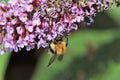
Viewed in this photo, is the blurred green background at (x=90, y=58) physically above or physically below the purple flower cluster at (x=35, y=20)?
below

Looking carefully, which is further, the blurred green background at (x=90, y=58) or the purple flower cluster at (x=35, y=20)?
the blurred green background at (x=90, y=58)

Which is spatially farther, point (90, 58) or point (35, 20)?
point (90, 58)

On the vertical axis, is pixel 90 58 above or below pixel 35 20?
below

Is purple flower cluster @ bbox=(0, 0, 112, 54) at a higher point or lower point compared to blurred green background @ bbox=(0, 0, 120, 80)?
higher

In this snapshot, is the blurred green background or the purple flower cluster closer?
the purple flower cluster
